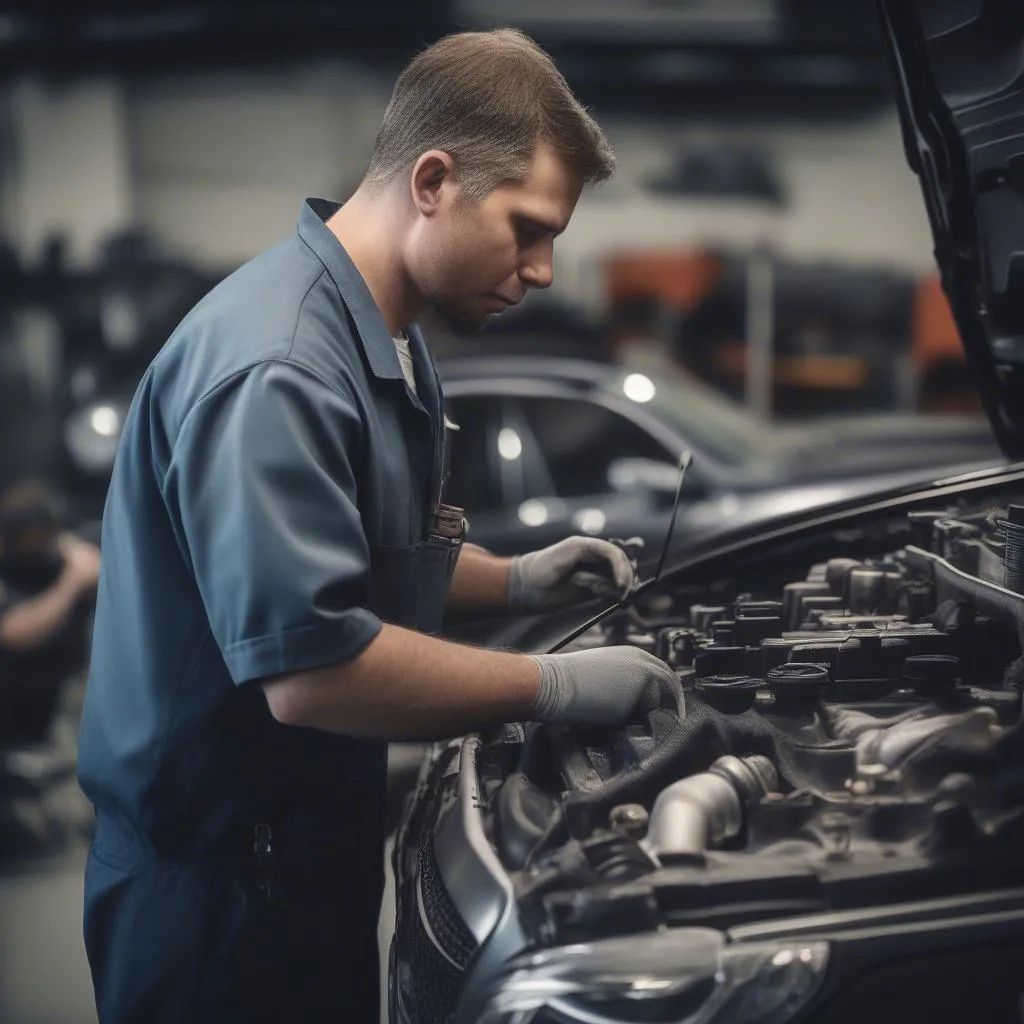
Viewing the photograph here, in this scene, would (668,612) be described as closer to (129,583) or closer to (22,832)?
(129,583)

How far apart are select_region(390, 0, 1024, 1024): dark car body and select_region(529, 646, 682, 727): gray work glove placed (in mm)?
27

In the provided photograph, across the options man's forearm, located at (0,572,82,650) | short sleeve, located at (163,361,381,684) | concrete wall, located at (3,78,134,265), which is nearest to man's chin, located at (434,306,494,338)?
short sleeve, located at (163,361,381,684)

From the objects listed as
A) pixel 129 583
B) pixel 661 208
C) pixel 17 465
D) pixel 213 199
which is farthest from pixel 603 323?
pixel 129 583

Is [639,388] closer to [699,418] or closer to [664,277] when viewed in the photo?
[699,418]

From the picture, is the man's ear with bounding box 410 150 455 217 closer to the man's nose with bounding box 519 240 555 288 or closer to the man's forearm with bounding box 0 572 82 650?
the man's nose with bounding box 519 240 555 288

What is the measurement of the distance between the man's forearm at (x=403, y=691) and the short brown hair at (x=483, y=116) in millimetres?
548

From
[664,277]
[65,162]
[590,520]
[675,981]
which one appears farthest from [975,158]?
[65,162]

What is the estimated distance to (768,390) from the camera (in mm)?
8469

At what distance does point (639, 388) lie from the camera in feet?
12.8

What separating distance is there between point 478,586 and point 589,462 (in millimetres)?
1927

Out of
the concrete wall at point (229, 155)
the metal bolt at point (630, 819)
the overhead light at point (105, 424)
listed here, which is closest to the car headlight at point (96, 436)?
the overhead light at point (105, 424)

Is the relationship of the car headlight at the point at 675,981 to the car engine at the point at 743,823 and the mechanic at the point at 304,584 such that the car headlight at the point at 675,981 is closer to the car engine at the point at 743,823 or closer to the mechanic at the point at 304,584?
the car engine at the point at 743,823

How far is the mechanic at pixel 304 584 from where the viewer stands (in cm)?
122

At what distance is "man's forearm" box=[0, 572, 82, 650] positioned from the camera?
355 cm
